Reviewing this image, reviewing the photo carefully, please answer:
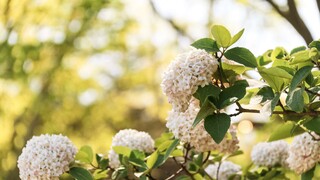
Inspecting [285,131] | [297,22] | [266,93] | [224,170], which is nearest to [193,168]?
[224,170]

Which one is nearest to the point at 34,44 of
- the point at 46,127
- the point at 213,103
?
the point at 46,127

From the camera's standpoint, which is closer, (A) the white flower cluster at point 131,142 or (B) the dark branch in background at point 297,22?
(A) the white flower cluster at point 131,142

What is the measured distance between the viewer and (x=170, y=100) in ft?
3.70

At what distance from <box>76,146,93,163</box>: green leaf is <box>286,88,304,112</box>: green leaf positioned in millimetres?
545

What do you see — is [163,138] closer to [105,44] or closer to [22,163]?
[22,163]

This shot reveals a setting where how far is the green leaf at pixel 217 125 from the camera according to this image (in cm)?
110

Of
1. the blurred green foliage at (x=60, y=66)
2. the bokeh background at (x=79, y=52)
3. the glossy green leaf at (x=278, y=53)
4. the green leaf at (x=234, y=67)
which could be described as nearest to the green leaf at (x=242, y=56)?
the green leaf at (x=234, y=67)

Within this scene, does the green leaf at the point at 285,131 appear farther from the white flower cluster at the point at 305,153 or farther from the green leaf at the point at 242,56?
the green leaf at the point at 242,56

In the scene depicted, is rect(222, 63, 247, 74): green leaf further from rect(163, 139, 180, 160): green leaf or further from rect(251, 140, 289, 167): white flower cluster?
rect(251, 140, 289, 167): white flower cluster

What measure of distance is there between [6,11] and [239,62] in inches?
155

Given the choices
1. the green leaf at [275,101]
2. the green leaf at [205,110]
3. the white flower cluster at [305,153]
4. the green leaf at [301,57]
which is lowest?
the white flower cluster at [305,153]

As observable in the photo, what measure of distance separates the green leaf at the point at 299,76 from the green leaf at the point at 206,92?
13 cm

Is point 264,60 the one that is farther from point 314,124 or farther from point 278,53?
point 314,124

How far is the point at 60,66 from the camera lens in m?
5.40
